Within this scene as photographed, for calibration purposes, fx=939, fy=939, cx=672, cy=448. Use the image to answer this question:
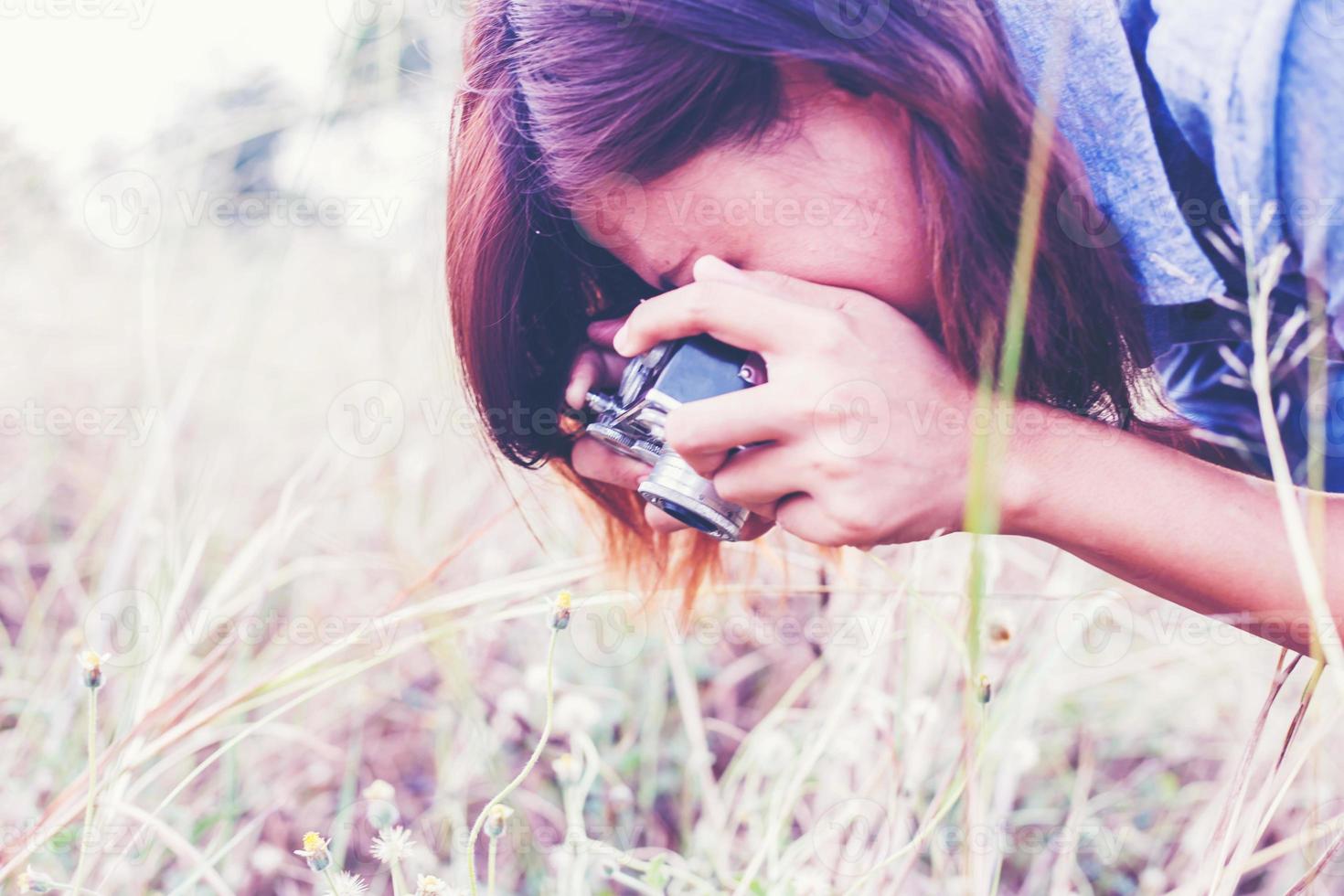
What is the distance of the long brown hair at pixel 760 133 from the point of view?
0.84 m

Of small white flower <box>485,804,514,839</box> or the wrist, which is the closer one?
small white flower <box>485,804,514,839</box>

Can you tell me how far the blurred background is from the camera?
918 millimetres

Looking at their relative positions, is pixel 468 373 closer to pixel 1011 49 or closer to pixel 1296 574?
pixel 1011 49

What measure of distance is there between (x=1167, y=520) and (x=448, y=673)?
2.68 ft

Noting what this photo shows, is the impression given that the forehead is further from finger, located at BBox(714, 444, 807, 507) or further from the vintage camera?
finger, located at BBox(714, 444, 807, 507)

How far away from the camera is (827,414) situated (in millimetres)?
827

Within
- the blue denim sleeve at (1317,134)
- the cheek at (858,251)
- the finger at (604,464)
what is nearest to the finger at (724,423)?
the cheek at (858,251)

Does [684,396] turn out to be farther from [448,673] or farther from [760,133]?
[448,673]

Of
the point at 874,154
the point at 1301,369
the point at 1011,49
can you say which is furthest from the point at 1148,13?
the point at 1301,369

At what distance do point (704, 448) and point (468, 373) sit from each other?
0.36 m

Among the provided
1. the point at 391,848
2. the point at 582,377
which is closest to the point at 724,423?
the point at 582,377

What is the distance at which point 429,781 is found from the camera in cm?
132

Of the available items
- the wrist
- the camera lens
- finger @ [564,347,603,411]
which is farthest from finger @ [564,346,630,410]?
the wrist

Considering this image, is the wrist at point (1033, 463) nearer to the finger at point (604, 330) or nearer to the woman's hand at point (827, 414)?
the woman's hand at point (827, 414)
